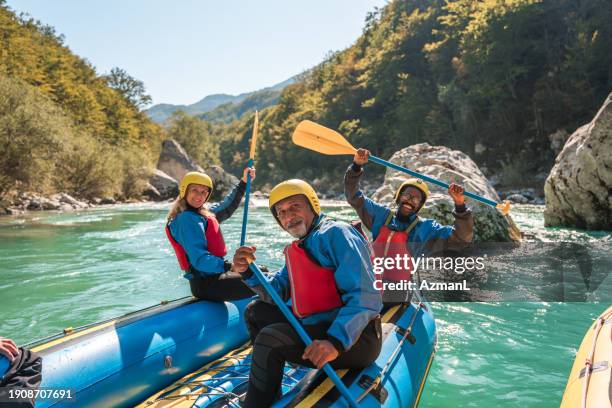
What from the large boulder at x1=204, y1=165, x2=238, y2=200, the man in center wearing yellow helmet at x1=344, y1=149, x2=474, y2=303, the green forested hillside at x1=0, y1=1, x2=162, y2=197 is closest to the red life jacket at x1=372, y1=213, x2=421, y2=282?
the man in center wearing yellow helmet at x1=344, y1=149, x2=474, y2=303

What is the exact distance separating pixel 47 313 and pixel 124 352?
3564mm

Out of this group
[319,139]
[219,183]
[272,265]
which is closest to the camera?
[319,139]

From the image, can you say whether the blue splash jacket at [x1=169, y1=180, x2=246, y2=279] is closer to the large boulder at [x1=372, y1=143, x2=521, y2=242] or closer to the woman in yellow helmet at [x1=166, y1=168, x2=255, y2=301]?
the woman in yellow helmet at [x1=166, y1=168, x2=255, y2=301]

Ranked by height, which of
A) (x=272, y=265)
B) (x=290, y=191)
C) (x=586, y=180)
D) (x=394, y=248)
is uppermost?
(x=290, y=191)

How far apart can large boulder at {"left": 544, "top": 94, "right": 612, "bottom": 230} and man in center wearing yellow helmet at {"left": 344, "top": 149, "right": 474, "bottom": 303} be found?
748 cm

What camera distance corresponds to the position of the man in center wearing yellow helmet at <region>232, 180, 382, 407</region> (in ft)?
6.32

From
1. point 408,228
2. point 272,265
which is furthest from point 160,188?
point 408,228

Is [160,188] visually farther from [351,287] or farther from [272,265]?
[351,287]

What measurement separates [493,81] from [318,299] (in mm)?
28125

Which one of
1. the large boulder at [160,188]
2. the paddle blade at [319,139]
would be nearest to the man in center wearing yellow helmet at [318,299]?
the paddle blade at [319,139]

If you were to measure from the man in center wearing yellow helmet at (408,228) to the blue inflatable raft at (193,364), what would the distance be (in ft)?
1.35

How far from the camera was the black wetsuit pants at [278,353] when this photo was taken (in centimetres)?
202

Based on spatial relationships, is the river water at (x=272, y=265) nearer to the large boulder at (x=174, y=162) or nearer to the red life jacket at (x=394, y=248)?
the red life jacket at (x=394, y=248)

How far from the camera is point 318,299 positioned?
2113 mm
